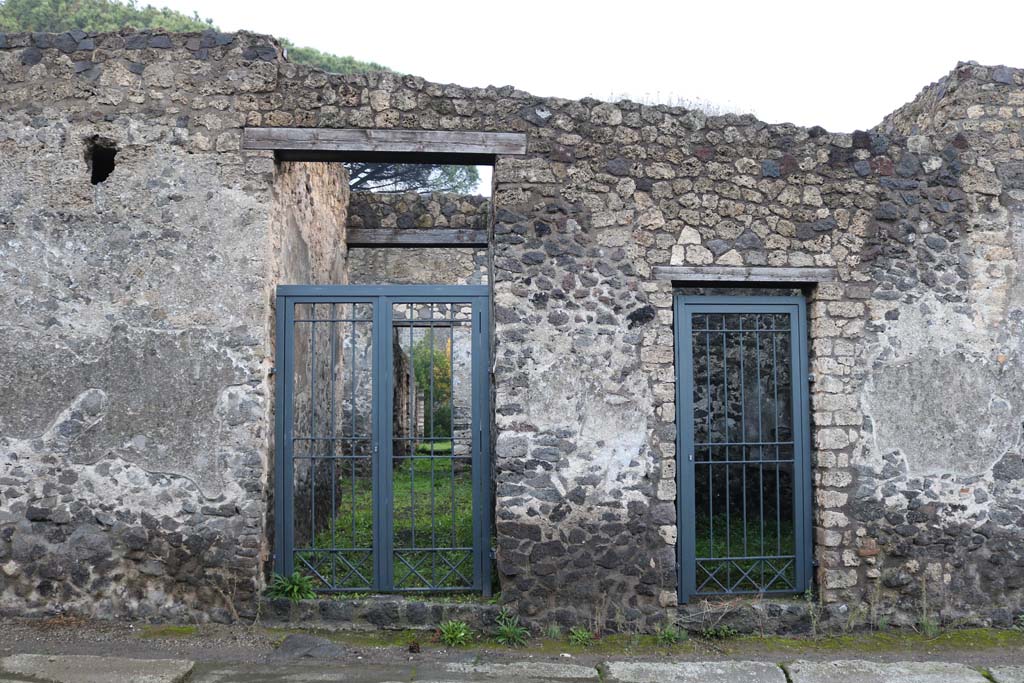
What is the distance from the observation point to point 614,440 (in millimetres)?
5184

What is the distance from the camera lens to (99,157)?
5355 mm

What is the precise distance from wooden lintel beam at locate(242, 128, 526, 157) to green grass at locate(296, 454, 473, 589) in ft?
6.90

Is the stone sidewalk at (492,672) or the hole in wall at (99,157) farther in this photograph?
the hole in wall at (99,157)

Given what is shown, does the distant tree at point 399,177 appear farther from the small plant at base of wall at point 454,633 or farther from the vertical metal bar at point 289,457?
the small plant at base of wall at point 454,633

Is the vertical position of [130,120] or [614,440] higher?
[130,120]

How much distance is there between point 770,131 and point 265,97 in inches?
135

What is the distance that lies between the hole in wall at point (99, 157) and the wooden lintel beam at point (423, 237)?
3.65 meters

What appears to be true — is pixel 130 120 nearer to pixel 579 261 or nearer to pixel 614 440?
pixel 579 261

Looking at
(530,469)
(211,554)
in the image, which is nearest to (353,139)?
(530,469)

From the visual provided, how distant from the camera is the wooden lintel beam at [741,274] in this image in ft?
17.4

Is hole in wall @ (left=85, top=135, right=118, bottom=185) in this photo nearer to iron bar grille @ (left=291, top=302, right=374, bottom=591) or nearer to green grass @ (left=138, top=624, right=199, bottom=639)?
iron bar grille @ (left=291, top=302, right=374, bottom=591)

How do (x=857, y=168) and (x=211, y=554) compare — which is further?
(x=857, y=168)

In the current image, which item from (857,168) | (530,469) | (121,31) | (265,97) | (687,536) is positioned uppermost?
(121,31)

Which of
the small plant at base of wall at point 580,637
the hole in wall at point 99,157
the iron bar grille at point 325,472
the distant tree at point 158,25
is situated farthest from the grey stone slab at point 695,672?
the distant tree at point 158,25
